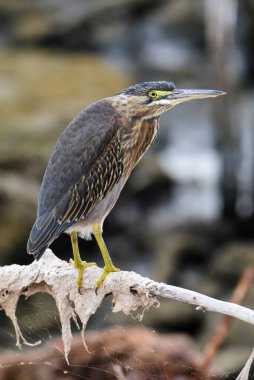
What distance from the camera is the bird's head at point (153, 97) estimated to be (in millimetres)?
4070

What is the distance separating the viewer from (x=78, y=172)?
422 centimetres

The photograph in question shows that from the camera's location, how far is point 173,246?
1074 cm

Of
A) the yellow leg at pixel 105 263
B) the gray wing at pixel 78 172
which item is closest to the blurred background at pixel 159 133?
the yellow leg at pixel 105 263

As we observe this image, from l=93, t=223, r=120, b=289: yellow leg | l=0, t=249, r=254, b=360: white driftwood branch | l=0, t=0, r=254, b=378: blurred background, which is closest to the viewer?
l=0, t=249, r=254, b=360: white driftwood branch

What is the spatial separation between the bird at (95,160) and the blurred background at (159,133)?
92.7 inches

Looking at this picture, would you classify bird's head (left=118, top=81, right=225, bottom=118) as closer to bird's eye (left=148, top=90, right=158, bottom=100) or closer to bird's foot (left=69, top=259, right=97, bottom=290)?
bird's eye (left=148, top=90, right=158, bottom=100)

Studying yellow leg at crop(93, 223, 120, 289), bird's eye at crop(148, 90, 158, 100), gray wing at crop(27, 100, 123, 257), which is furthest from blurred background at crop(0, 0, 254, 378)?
bird's eye at crop(148, 90, 158, 100)

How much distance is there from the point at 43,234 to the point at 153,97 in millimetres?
761

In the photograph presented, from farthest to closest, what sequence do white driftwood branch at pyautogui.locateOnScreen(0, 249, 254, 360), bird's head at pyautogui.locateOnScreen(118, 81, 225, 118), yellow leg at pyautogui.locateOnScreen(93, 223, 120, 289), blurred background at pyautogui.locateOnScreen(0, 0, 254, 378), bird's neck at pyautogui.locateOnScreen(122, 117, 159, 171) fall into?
blurred background at pyautogui.locateOnScreen(0, 0, 254, 378) < bird's neck at pyautogui.locateOnScreen(122, 117, 159, 171) < bird's head at pyautogui.locateOnScreen(118, 81, 225, 118) < yellow leg at pyautogui.locateOnScreen(93, 223, 120, 289) < white driftwood branch at pyautogui.locateOnScreen(0, 249, 254, 360)

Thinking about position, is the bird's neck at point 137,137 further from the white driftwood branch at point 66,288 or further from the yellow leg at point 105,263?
the white driftwood branch at point 66,288

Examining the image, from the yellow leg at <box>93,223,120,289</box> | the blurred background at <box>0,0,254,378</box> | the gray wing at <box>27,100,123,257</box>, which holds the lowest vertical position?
the blurred background at <box>0,0,254,378</box>

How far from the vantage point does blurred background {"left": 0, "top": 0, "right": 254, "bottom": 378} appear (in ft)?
32.7

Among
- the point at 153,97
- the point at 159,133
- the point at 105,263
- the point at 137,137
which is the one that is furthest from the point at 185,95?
the point at 159,133

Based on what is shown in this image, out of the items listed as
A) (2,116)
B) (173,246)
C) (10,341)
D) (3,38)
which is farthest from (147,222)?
(10,341)
